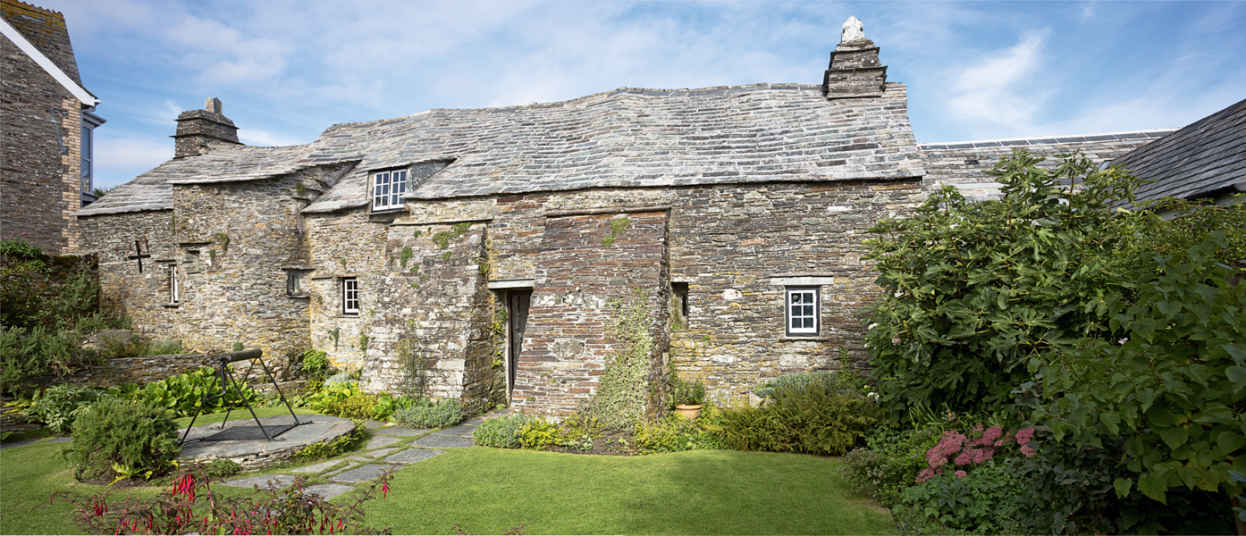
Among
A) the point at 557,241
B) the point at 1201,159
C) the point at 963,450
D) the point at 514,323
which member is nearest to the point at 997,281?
the point at 963,450

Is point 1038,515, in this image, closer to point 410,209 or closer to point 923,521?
point 923,521

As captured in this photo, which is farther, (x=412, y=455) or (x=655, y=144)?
(x=655, y=144)

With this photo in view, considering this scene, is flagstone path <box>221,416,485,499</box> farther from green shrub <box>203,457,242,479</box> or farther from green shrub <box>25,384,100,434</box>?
green shrub <box>25,384,100,434</box>

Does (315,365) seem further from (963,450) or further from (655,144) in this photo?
(963,450)

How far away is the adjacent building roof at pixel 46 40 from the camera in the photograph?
16250 millimetres

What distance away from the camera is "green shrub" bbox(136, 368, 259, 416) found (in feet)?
39.2

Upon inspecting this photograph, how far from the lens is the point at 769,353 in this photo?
424 inches

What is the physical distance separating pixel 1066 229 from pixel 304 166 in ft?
54.3

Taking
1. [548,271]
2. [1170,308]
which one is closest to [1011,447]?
[1170,308]

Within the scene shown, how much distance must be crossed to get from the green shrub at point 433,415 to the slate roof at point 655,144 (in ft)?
14.8

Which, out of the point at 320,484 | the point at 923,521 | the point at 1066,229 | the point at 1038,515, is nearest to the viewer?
the point at 1038,515

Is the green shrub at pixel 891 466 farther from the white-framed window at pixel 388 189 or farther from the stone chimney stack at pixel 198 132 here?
the stone chimney stack at pixel 198 132

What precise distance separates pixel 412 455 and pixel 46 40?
754 inches

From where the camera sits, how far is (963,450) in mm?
6176
